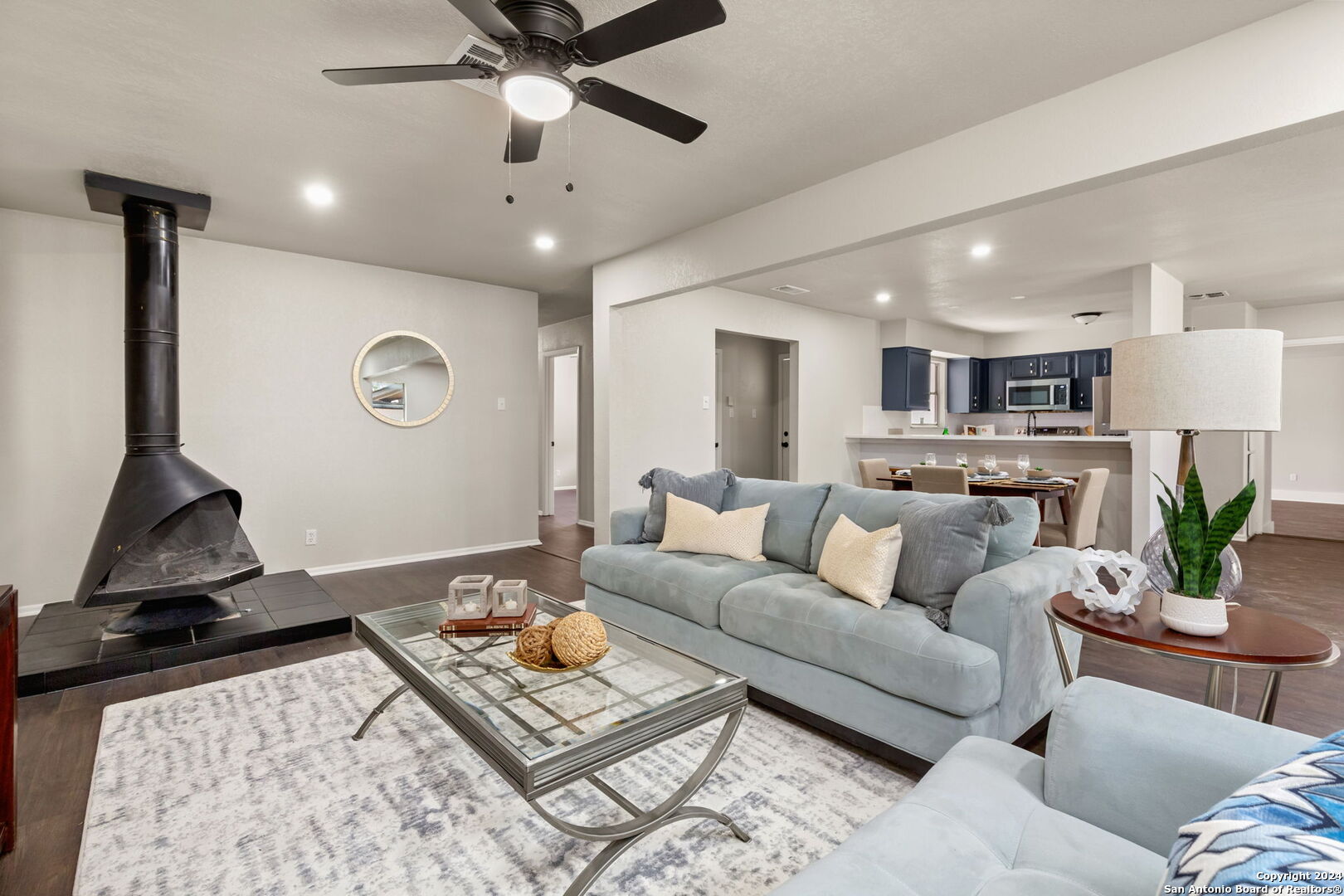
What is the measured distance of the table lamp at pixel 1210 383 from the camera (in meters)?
1.66

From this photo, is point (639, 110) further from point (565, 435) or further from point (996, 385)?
point (565, 435)

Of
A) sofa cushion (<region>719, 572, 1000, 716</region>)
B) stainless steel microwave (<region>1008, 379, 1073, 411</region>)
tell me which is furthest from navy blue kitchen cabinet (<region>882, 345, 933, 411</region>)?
sofa cushion (<region>719, 572, 1000, 716</region>)

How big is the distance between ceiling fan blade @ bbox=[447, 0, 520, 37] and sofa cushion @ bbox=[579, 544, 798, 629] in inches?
82.7

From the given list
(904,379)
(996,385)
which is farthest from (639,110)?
(996,385)

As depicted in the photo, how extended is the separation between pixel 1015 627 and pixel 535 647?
1.48 meters

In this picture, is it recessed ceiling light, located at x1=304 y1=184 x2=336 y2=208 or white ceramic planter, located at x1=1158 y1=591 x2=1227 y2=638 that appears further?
recessed ceiling light, located at x1=304 y1=184 x2=336 y2=208

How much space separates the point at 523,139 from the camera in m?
2.46

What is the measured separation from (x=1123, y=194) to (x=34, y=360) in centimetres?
640

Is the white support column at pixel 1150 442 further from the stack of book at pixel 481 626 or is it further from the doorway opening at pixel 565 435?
the doorway opening at pixel 565 435

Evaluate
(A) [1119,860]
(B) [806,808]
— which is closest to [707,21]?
(A) [1119,860]

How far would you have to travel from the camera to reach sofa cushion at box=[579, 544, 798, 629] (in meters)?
2.73

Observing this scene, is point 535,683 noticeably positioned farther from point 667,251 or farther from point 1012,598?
point 667,251

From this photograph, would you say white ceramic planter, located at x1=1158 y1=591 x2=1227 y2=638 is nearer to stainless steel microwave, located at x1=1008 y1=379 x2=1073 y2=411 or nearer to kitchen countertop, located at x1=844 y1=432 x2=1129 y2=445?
kitchen countertop, located at x1=844 y1=432 x2=1129 y2=445

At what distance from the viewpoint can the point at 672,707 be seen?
5.18ft
